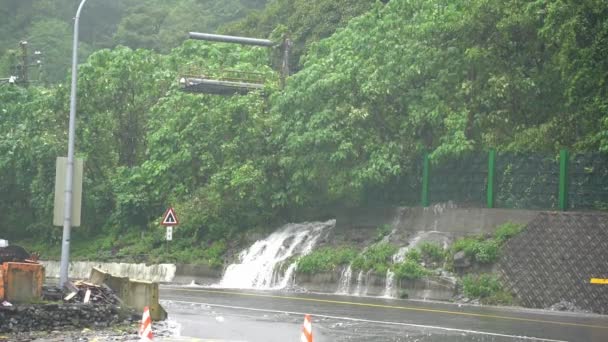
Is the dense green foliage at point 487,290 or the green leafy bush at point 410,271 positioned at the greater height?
the green leafy bush at point 410,271

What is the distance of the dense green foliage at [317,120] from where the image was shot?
3550 centimetres

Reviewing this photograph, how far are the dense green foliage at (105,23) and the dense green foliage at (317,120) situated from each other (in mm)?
37130

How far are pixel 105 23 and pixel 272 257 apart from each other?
237 ft

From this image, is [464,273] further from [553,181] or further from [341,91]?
[341,91]

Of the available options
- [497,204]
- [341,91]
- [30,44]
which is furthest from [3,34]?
[497,204]

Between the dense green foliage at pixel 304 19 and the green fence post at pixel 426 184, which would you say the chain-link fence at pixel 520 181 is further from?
the dense green foliage at pixel 304 19

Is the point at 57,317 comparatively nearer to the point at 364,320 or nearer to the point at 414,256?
the point at 364,320

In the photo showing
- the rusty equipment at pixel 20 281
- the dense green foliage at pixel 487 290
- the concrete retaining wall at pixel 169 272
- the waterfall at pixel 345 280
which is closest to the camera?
the rusty equipment at pixel 20 281

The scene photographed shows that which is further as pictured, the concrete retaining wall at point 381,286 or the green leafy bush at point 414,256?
the green leafy bush at point 414,256

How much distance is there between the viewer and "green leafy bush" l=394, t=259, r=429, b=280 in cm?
3341

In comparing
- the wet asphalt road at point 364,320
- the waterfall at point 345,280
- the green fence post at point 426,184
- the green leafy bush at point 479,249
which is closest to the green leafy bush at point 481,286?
the green leafy bush at point 479,249

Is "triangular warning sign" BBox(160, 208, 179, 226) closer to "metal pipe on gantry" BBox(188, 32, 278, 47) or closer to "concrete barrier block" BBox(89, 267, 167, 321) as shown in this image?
"metal pipe on gantry" BBox(188, 32, 278, 47)

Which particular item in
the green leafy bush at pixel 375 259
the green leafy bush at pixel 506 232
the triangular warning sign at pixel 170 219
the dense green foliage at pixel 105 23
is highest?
the dense green foliage at pixel 105 23

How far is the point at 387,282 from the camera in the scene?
113 ft
